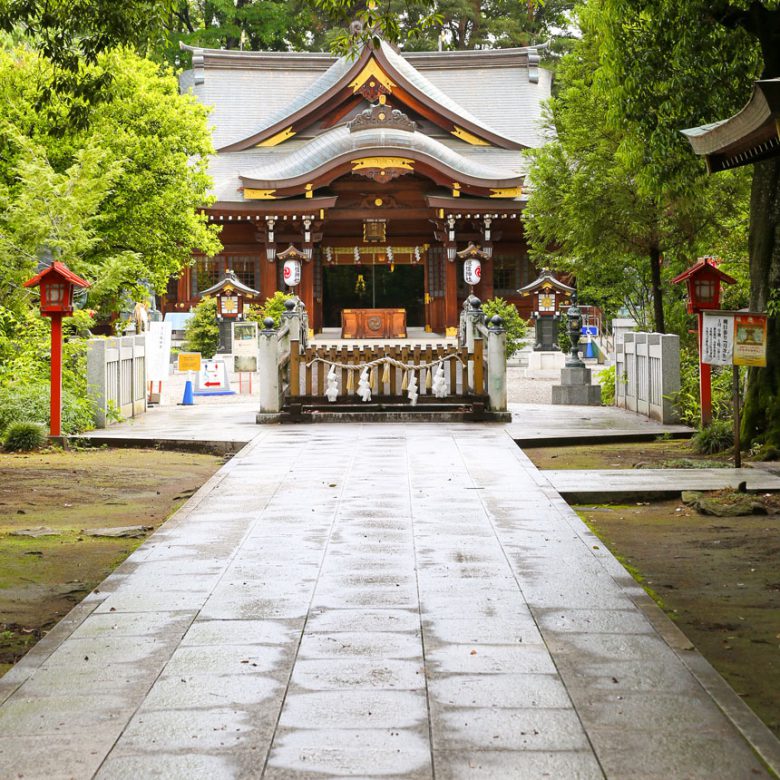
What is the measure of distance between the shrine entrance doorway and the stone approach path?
104 feet

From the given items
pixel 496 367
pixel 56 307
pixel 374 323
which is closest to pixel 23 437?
pixel 56 307

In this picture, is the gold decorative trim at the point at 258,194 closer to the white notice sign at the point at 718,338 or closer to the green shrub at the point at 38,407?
the green shrub at the point at 38,407

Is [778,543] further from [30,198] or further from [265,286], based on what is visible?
[265,286]

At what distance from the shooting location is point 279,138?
3812 cm

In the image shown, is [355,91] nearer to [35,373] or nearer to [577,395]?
[577,395]

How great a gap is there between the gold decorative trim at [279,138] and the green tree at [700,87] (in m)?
25.3

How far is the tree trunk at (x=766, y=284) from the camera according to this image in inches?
488

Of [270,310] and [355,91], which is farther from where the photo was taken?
[355,91]

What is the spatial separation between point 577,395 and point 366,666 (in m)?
16.5

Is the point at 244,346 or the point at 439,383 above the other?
the point at 244,346

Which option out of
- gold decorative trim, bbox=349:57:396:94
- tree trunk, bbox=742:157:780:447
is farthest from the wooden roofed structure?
gold decorative trim, bbox=349:57:396:94

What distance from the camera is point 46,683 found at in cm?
486

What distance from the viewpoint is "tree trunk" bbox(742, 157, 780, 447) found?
40.7 ft

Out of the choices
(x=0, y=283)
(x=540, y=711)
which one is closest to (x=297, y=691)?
(x=540, y=711)
